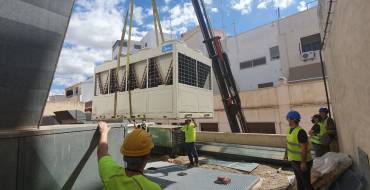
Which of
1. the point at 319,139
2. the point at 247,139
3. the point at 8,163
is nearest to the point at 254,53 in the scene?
the point at 247,139

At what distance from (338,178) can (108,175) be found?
4.74 meters

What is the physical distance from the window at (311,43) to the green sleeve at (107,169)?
2031 centimetres

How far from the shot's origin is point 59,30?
226 centimetres

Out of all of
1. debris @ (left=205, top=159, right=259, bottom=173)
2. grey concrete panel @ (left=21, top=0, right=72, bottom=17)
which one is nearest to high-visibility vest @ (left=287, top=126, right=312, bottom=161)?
debris @ (left=205, top=159, right=259, bottom=173)

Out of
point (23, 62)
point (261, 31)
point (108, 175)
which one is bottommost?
point (108, 175)

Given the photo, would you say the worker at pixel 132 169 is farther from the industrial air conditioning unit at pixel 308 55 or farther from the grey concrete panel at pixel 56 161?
the industrial air conditioning unit at pixel 308 55

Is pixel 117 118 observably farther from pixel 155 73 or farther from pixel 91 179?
pixel 91 179

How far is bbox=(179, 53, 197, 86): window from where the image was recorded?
7.18m

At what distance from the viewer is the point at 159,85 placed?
731 cm

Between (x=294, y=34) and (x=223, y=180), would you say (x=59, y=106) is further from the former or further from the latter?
(x=294, y=34)

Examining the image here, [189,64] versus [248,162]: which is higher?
[189,64]

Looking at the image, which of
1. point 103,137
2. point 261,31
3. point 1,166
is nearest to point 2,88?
point 1,166

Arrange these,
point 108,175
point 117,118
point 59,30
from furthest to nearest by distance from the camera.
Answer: point 117,118 < point 59,30 < point 108,175

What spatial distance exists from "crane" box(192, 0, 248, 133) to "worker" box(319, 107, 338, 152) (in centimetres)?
444
